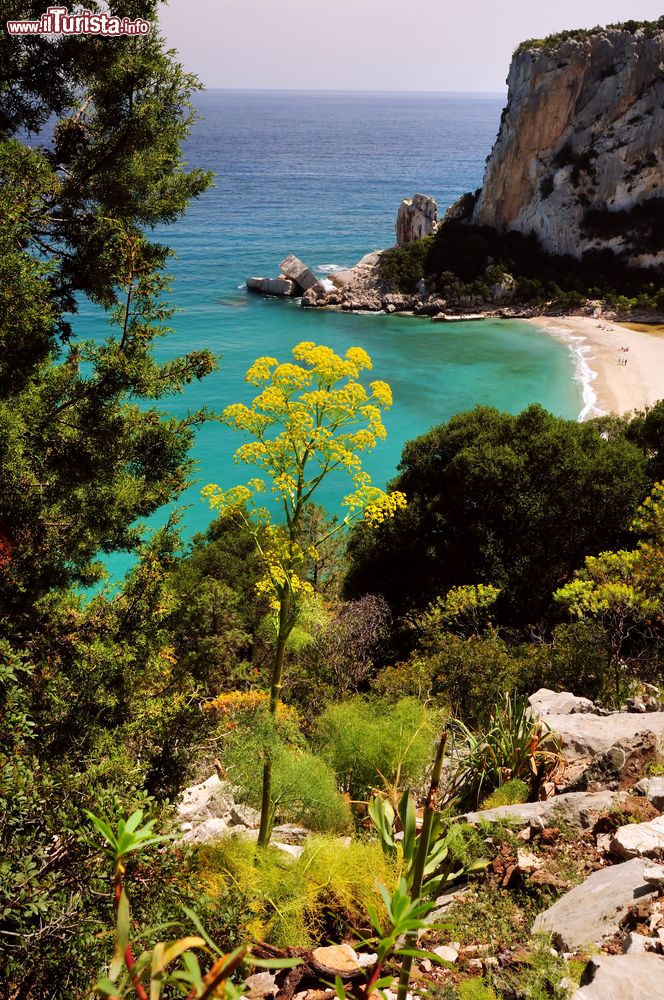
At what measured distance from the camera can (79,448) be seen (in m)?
8.09

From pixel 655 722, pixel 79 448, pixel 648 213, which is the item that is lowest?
pixel 655 722

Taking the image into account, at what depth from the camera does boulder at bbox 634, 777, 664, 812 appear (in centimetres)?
554

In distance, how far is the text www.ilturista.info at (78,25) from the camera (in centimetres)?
788

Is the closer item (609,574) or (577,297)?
(609,574)

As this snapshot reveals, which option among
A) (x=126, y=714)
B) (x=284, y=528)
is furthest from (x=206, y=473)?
(x=284, y=528)

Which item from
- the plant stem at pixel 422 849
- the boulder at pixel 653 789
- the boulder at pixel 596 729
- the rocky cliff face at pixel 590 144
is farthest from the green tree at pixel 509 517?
the rocky cliff face at pixel 590 144

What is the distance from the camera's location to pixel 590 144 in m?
65.7

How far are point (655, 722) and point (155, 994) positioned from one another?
7144 millimetres

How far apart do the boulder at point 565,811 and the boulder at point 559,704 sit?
8.11 ft

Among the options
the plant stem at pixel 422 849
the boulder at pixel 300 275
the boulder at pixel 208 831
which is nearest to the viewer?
the plant stem at pixel 422 849

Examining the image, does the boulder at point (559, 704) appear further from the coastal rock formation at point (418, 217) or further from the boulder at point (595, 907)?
the coastal rock formation at point (418, 217)

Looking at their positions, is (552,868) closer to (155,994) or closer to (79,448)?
(155,994)

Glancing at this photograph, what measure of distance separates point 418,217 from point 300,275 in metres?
16.0

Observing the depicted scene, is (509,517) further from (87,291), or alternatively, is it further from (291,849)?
(291,849)
